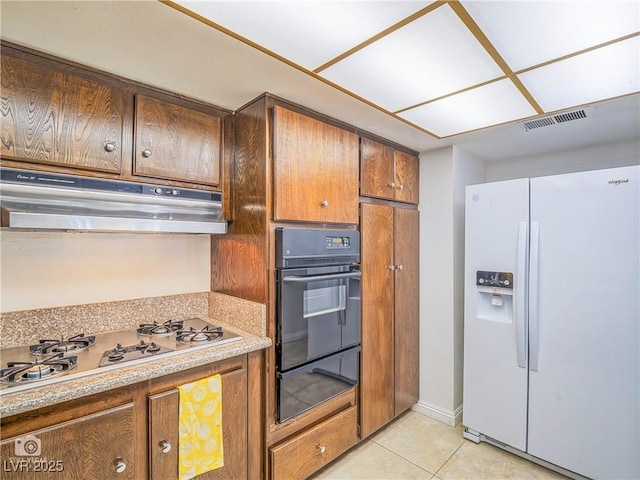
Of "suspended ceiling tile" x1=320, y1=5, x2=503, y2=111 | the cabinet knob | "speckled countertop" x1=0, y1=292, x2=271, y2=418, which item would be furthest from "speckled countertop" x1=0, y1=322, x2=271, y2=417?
"suspended ceiling tile" x1=320, y1=5, x2=503, y2=111

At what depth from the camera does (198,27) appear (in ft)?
3.97

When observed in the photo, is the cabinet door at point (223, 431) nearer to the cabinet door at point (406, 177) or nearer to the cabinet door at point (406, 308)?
the cabinet door at point (406, 308)

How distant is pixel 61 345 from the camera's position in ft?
4.97

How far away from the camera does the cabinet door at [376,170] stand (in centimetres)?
229

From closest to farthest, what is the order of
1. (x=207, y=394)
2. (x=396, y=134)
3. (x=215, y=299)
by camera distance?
(x=207, y=394) < (x=215, y=299) < (x=396, y=134)

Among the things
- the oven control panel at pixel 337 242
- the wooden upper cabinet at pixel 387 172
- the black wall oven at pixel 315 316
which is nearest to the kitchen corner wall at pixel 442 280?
the wooden upper cabinet at pixel 387 172

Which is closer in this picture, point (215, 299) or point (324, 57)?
point (324, 57)

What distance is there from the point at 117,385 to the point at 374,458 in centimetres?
173

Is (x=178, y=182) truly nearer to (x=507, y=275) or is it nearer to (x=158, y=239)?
(x=158, y=239)

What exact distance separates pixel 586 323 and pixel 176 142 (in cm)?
258

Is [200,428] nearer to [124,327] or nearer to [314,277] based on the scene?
[124,327]

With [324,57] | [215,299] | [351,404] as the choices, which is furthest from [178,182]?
[351,404]

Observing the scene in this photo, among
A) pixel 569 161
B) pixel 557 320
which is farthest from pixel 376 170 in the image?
pixel 569 161

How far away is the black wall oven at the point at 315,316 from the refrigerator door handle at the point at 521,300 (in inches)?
41.0
